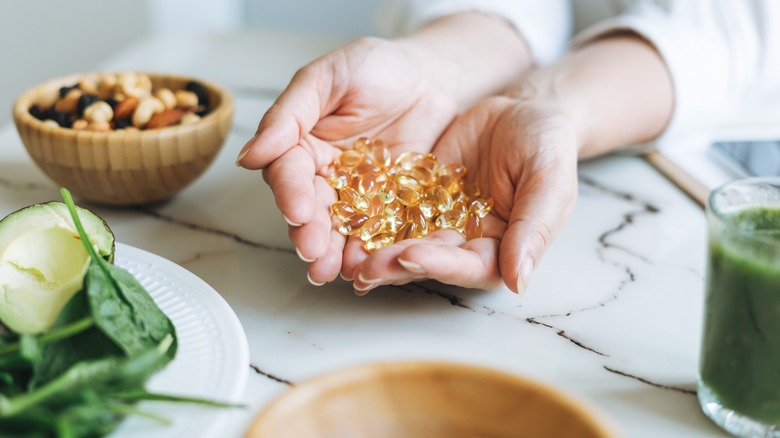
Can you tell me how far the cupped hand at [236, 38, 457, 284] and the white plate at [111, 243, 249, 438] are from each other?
0.10m

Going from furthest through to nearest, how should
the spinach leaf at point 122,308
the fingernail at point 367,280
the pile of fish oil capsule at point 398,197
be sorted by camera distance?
1. the pile of fish oil capsule at point 398,197
2. the fingernail at point 367,280
3. the spinach leaf at point 122,308

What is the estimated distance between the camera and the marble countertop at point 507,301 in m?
0.66

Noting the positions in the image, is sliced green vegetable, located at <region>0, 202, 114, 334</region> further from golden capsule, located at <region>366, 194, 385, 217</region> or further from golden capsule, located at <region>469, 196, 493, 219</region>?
golden capsule, located at <region>469, 196, 493, 219</region>

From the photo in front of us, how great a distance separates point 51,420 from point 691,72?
3.10ft

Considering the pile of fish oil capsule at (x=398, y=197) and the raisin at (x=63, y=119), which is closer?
the pile of fish oil capsule at (x=398, y=197)

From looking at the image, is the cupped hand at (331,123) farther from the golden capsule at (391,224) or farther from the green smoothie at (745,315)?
the green smoothie at (745,315)

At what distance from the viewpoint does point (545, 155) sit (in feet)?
2.66

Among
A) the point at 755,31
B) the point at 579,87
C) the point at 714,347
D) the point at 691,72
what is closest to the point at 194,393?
the point at 714,347

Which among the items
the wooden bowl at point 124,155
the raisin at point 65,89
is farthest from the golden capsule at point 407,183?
the raisin at point 65,89

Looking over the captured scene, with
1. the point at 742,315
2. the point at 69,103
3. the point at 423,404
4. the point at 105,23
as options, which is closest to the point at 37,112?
the point at 69,103

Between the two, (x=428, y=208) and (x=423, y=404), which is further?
(x=428, y=208)

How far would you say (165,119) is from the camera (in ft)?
2.96

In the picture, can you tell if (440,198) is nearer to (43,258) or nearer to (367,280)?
(367,280)

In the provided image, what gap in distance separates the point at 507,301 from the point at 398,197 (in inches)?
6.1
